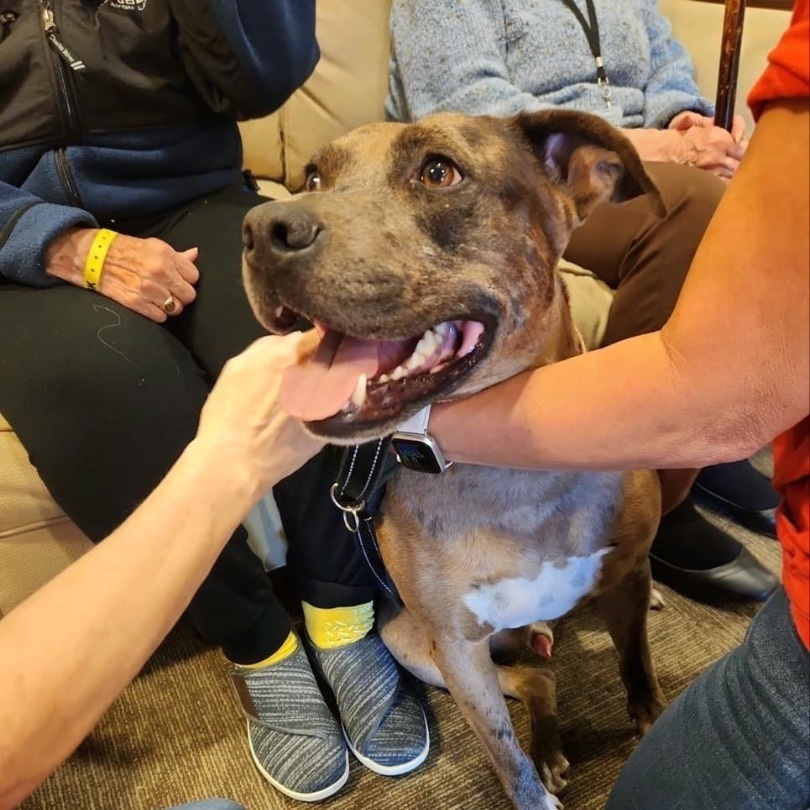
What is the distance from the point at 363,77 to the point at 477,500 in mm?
2005

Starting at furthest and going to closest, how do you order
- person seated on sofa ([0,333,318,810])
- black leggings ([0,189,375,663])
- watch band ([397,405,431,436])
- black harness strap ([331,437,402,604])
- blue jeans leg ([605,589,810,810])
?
black leggings ([0,189,375,663]) < black harness strap ([331,437,402,604]) < watch band ([397,405,431,436]) < blue jeans leg ([605,589,810,810]) < person seated on sofa ([0,333,318,810])

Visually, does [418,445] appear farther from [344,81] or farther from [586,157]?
[344,81]

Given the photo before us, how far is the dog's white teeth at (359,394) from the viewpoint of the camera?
109 cm

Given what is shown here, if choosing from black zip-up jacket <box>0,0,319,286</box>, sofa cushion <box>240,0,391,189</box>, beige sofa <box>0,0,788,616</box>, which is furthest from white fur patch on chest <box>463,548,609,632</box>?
sofa cushion <box>240,0,391,189</box>

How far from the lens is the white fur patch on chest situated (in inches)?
56.6

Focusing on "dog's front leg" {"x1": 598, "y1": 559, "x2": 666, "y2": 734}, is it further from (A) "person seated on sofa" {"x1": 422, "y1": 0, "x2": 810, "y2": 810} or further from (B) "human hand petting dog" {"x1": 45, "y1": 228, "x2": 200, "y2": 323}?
(B) "human hand petting dog" {"x1": 45, "y1": 228, "x2": 200, "y2": 323}

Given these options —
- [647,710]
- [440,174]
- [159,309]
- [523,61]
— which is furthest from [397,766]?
[523,61]

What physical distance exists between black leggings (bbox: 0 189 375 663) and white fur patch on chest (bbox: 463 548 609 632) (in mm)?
514

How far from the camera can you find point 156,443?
1666 millimetres

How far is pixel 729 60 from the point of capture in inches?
92.4

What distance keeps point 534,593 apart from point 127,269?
115 cm

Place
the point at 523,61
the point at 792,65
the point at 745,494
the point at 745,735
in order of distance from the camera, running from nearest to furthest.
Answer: the point at 792,65, the point at 745,735, the point at 745,494, the point at 523,61

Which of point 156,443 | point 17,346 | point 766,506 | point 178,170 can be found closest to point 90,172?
point 178,170

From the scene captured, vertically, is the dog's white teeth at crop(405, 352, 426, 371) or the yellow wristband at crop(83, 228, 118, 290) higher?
the dog's white teeth at crop(405, 352, 426, 371)
